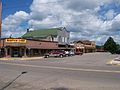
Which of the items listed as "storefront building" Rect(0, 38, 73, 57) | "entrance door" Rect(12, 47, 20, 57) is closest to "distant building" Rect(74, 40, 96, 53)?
"storefront building" Rect(0, 38, 73, 57)

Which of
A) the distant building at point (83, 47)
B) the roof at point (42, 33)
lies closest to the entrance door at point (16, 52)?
the roof at point (42, 33)

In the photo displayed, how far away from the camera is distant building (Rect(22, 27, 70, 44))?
84.6 meters

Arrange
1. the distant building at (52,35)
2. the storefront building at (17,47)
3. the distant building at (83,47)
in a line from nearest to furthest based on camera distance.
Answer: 1. the storefront building at (17,47)
2. the distant building at (52,35)
3. the distant building at (83,47)

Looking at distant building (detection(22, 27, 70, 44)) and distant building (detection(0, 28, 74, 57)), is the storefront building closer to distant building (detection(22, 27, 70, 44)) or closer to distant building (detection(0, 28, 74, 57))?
distant building (detection(0, 28, 74, 57))

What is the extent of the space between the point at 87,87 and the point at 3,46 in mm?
49500

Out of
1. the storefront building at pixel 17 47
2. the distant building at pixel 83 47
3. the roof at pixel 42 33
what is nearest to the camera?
the storefront building at pixel 17 47

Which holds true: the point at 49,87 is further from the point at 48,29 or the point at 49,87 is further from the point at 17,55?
the point at 48,29

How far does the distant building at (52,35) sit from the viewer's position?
84625mm

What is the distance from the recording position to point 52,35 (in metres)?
84.6

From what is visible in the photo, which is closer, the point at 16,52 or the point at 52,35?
the point at 16,52

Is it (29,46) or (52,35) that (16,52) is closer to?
(29,46)

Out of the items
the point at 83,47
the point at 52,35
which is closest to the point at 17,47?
the point at 52,35

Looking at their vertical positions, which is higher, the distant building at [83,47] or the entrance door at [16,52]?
the distant building at [83,47]

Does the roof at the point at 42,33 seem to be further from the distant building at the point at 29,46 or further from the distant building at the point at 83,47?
the distant building at the point at 83,47
